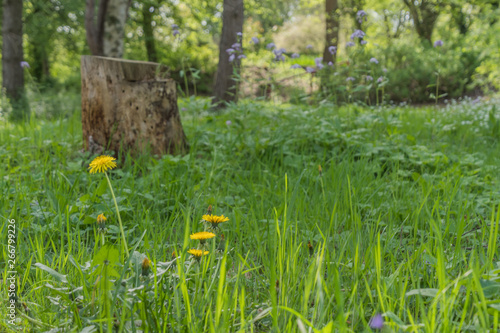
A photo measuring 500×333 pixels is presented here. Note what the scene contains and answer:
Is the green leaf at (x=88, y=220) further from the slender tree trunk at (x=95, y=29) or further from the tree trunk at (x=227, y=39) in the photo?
the tree trunk at (x=227, y=39)

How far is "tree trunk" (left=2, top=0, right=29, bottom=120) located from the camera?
28.8ft

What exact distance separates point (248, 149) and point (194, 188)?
109cm

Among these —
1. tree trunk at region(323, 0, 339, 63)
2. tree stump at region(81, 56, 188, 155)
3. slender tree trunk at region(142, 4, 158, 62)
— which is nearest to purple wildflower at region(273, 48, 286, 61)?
tree stump at region(81, 56, 188, 155)

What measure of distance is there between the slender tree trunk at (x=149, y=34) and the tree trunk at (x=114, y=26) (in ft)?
35.3

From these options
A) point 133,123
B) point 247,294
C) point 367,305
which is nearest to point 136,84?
point 133,123

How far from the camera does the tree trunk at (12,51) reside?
8.78 m

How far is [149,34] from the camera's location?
17156 mm

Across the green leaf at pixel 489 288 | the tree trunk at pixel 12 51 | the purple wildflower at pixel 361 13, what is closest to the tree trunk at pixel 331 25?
the purple wildflower at pixel 361 13

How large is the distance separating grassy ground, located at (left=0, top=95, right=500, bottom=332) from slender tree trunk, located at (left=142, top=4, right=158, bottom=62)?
13226 millimetres

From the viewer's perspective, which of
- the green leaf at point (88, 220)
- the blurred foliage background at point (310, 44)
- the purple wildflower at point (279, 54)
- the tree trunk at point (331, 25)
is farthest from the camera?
the tree trunk at point (331, 25)

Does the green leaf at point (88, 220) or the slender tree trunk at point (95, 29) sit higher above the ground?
the slender tree trunk at point (95, 29)

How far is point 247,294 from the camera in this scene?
1.36 metres

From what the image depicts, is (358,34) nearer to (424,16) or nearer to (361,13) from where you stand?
(361,13)

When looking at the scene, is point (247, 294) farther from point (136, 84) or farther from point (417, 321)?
point (136, 84)
